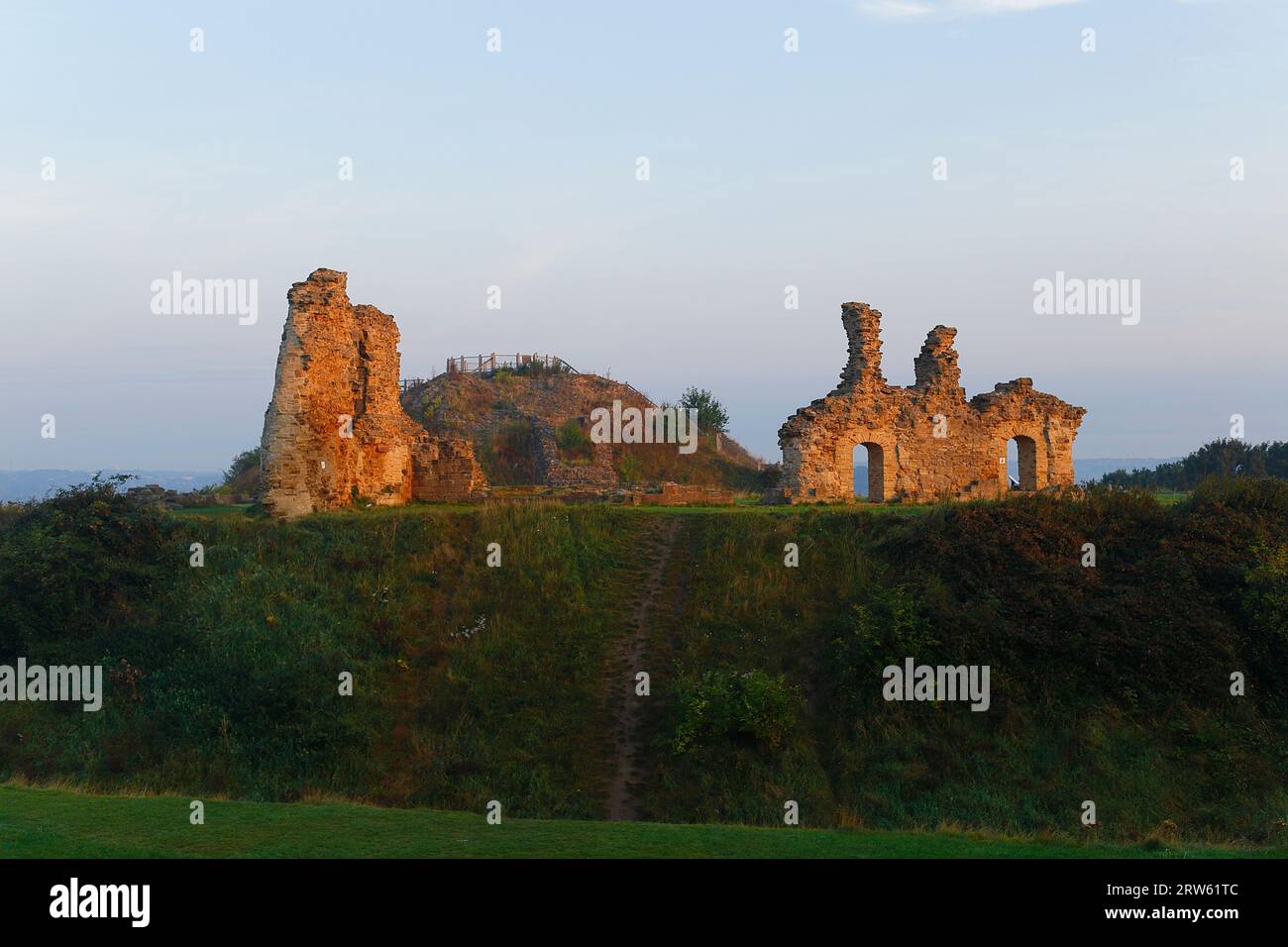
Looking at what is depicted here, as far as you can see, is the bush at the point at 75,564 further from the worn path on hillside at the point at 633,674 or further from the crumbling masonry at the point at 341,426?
the worn path on hillside at the point at 633,674

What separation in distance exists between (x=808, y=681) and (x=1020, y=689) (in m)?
3.27

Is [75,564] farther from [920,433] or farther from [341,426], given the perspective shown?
[920,433]

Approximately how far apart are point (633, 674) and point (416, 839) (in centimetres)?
762

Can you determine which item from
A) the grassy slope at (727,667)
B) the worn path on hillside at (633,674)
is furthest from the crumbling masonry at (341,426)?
the worn path on hillside at (633,674)

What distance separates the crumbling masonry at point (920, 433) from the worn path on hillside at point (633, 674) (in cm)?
549

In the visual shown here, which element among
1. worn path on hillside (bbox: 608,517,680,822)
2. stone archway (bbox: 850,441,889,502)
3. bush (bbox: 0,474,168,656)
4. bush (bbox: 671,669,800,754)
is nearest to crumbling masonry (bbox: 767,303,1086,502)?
stone archway (bbox: 850,441,889,502)

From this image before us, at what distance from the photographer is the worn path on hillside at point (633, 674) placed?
15.2m

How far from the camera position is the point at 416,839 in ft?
Answer: 35.6

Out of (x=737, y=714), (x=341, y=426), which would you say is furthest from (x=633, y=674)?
(x=341, y=426)

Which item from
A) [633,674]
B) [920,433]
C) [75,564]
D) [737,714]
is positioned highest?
[920,433]

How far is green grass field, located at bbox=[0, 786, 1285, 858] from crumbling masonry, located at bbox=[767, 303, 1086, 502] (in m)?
16.3

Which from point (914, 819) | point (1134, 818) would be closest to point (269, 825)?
point (914, 819)

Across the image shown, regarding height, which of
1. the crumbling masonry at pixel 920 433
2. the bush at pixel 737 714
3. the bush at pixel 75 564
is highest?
the crumbling masonry at pixel 920 433
